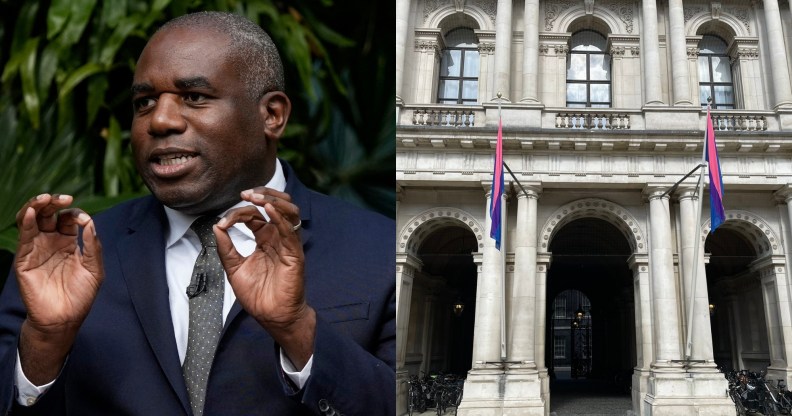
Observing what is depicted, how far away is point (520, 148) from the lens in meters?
17.6

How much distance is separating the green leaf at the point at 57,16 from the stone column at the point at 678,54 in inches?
692

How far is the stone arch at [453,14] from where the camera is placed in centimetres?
2058

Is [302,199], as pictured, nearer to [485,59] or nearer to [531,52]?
[531,52]

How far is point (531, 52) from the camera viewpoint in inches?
766

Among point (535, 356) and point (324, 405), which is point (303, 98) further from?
point (535, 356)

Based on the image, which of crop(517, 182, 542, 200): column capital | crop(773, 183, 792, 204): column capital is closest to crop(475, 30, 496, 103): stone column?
crop(517, 182, 542, 200): column capital

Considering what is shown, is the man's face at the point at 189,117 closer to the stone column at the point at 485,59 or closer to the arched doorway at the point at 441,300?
the arched doorway at the point at 441,300

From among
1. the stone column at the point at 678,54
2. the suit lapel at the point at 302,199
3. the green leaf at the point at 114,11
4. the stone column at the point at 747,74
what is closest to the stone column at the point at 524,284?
the stone column at the point at 678,54

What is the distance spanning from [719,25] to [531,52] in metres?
5.86

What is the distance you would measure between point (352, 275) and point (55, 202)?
896mm

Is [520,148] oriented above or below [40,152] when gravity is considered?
above

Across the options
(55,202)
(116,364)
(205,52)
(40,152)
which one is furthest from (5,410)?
(40,152)

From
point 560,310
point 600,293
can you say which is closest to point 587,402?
point 600,293

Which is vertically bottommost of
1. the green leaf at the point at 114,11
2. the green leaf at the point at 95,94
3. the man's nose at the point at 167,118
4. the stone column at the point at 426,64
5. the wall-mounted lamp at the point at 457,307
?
the man's nose at the point at 167,118
